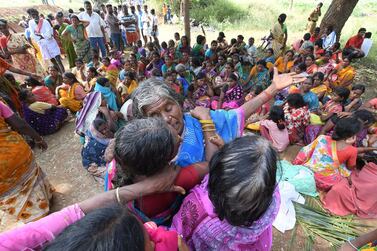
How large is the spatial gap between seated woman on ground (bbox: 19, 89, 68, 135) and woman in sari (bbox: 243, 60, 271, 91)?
4558 millimetres

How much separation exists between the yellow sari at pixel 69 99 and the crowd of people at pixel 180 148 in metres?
0.02

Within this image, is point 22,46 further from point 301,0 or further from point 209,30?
point 301,0

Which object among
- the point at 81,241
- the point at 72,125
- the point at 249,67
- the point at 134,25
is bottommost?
the point at 72,125

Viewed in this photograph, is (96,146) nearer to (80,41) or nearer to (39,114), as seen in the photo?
(39,114)

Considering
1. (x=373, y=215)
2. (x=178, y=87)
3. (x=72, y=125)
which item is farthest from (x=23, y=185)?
(x=373, y=215)

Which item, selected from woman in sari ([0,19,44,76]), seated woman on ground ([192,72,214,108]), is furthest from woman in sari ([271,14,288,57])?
woman in sari ([0,19,44,76])

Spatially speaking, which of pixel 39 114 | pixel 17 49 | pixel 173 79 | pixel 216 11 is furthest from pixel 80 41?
pixel 216 11

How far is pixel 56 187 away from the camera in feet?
11.8

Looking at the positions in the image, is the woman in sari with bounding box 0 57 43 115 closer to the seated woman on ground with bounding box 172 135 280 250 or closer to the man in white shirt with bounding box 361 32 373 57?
the seated woman on ground with bounding box 172 135 280 250

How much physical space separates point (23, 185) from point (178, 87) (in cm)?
345

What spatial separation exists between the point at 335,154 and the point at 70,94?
511cm

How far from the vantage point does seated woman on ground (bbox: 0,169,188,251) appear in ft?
2.41

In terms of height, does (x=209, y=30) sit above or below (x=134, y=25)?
below

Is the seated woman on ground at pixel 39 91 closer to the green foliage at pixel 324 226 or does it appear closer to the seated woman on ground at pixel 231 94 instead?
the seated woman on ground at pixel 231 94
